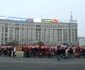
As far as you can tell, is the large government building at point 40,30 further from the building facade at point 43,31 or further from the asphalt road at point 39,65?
the asphalt road at point 39,65

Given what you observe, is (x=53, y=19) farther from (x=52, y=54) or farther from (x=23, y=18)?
(x=52, y=54)

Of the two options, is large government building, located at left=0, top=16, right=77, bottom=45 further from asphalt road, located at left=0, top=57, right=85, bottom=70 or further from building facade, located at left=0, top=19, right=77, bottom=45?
asphalt road, located at left=0, top=57, right=85, bottom=70

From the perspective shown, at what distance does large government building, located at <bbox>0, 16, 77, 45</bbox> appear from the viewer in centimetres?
18962

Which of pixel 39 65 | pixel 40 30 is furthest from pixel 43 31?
pixel 39 65

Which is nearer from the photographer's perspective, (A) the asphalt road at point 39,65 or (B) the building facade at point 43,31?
(A) the asphalt road at point 39,65

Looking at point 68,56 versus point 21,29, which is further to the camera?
point 21,29

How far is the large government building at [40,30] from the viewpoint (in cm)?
18962

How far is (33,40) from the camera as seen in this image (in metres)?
191

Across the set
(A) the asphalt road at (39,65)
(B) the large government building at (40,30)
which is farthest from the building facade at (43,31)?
(A) the asphalt road at (39,65)

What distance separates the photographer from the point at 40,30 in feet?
639

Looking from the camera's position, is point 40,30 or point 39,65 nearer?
point 39,65

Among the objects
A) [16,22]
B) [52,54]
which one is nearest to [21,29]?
[16,22]

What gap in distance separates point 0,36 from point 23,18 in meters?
26.0

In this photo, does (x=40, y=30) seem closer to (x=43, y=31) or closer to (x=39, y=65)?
(x=43, y=31)
